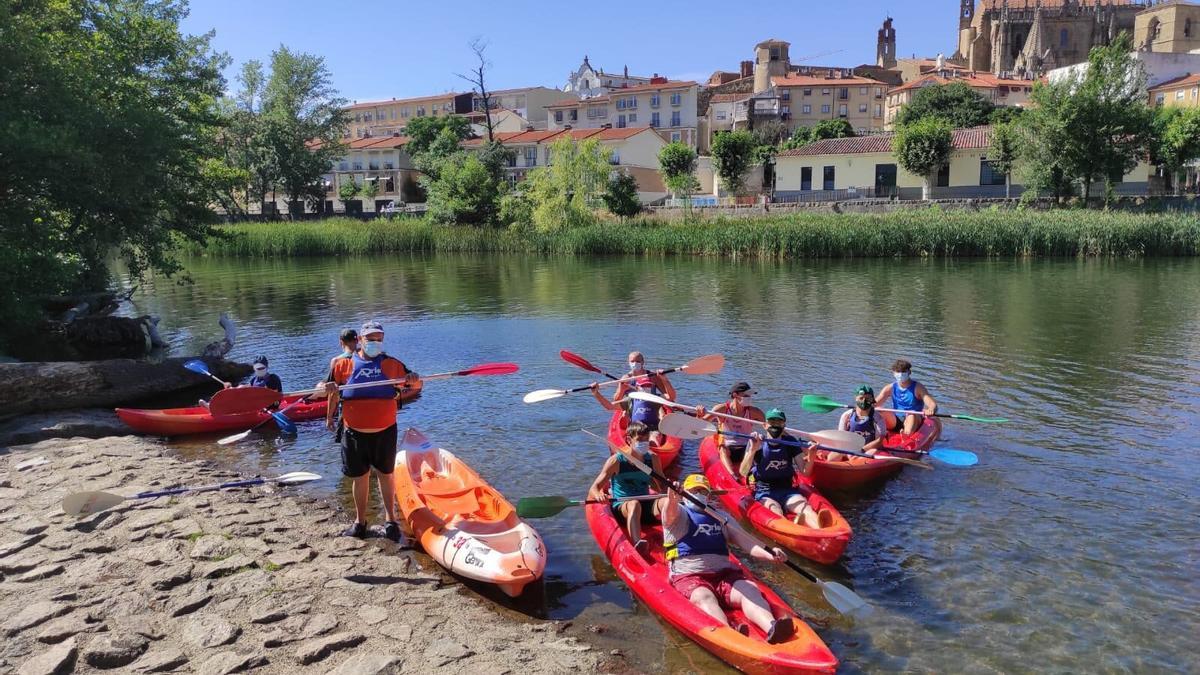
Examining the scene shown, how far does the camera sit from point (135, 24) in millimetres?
19984

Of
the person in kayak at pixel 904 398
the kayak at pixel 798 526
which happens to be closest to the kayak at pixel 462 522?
the kayak at pixel 798 526

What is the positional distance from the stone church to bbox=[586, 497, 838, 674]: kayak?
10160cm

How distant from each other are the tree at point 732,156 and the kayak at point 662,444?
44.8 m

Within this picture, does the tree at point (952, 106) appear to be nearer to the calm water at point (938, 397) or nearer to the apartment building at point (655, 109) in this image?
the apartment building at point (655, 109)

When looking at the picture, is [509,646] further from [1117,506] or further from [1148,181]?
[1148,181]

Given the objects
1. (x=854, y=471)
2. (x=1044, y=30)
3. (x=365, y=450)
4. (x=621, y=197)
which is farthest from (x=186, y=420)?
(x=1044, y=30)

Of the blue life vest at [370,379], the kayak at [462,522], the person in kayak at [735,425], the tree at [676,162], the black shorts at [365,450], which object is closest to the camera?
the kayak at [462,522]

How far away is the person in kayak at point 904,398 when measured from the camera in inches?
425

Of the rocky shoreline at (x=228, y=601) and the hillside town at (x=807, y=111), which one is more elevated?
the hillside town at (x=807, y=111)

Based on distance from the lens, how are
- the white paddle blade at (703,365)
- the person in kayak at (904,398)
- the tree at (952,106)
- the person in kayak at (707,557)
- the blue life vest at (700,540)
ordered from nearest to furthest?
the person in kayak at (707,557)
the blue life vest at (700,540)
the person in kayak at (904,398)
the white paddle blade at (703,365)
the tree at (952,106)

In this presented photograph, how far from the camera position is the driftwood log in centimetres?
1173

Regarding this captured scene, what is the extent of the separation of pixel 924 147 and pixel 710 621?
4883 cm

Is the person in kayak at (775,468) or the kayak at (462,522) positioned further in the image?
the person in kayak at (775,468)

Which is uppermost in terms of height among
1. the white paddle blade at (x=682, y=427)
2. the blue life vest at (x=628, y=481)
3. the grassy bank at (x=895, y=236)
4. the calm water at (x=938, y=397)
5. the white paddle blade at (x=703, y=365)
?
the grassy bank at (x=895, y=236)
